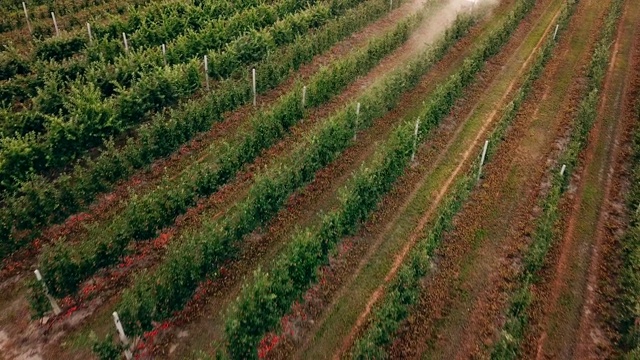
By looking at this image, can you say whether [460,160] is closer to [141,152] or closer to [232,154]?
[232,154]

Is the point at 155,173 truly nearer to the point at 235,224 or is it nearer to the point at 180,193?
the point at 180,193

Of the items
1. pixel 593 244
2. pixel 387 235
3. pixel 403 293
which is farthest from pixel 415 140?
pixel 403 293

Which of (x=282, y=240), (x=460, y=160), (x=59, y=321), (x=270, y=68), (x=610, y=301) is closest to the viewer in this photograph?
(x=59, y=321)

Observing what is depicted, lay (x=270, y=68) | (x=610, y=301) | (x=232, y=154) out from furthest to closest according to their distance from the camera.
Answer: (x=270, y=68) → (x=232, y=154) → (x=610, y=301)

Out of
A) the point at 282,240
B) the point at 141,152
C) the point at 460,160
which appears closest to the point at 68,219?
the point at 141,152

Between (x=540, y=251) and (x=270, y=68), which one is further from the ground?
(x=270, y=68)

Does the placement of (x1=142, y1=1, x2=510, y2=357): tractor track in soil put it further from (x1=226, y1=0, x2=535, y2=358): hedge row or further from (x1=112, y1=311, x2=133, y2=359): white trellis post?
(x1=226, y1=0, x2=535, y2=358): hedge row

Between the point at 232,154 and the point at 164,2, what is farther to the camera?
the point at 164,2
